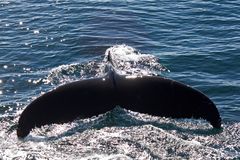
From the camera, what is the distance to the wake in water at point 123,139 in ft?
36.0

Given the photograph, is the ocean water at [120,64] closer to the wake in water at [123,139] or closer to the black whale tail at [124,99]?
the wake in water at [123,139]

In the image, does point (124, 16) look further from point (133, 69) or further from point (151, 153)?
point (151, 153)

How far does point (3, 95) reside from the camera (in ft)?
49.1

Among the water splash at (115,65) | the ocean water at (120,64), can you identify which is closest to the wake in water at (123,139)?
A: the ocean water at (120,64)

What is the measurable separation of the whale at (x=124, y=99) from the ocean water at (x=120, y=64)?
543 mm

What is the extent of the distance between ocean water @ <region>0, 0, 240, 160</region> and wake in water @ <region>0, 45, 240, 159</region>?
0.8 inches

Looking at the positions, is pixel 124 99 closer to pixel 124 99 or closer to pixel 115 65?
pixel 124 99

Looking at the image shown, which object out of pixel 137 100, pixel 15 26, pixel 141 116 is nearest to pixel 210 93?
pixel 141 116

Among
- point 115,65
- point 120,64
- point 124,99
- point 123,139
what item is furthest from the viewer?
point 120,64

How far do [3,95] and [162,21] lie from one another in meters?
9.27

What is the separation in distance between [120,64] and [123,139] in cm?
475

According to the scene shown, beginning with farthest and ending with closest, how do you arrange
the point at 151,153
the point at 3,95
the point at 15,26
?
the point at 15,26, the point at 3,95, the point at 151,153

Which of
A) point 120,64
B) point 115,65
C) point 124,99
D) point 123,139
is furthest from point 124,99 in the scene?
point 120,64

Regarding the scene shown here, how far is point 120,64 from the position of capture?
15.9m
